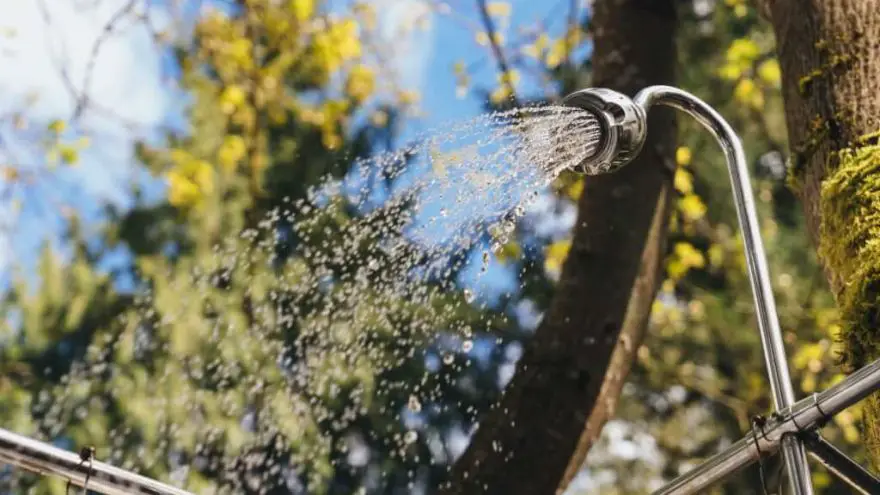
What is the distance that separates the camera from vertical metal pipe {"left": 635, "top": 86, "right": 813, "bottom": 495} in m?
1.34

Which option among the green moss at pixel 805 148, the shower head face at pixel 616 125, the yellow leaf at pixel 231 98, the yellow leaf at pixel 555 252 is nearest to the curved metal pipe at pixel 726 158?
the shower head face at pixel 616 125

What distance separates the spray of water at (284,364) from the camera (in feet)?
13.9

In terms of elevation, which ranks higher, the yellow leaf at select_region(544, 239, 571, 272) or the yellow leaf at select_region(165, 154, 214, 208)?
the yellow leaf at select_region(165, 154, 214, 208)

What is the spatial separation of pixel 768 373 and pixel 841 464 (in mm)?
209

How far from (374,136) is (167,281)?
1.56 metres

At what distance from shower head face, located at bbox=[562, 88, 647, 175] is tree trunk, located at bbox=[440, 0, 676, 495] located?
1.02m

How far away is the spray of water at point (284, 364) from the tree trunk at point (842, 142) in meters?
1.83

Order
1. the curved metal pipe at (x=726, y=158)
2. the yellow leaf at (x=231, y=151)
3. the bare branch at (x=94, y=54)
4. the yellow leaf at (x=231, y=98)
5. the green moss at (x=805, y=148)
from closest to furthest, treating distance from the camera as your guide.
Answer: the curved metal pipe at (x=726, y=158) < the green moss at (x=805, y=148) < the bare branch at (x=94, y=54) < the yellow leaf at (x=231, y=151) < the yellow leaf at (x=231, y=98)

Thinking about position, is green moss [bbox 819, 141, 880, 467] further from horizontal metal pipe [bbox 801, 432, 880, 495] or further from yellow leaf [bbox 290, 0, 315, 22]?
yellow leaf [bbox 290, 0, 315, 22]

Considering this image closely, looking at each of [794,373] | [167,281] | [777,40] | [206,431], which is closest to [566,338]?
[777,40]

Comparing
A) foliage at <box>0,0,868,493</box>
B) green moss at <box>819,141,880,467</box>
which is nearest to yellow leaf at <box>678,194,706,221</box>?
foliage at <box>0,0,868,493</box>

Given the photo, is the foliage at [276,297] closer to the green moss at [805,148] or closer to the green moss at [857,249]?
the green moss at [805,148]

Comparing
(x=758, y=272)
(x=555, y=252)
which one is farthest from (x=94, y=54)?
(x=758, y=272)

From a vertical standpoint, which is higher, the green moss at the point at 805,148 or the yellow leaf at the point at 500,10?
the yellow leaf at the point at 500,10
